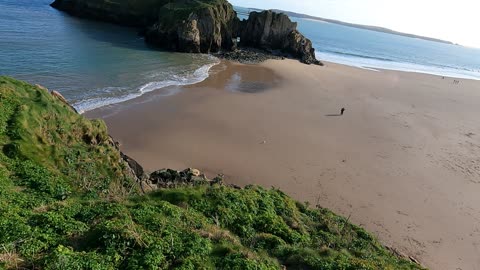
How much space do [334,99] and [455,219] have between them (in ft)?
67.2

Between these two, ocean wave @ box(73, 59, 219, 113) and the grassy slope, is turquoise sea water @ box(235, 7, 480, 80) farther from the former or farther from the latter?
the grassy slope

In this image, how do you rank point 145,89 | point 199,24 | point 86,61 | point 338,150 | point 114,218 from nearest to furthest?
point 114,218, point 338,150, point 145,89, point 86,61, point 199,24

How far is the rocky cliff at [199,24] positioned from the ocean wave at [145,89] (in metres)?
10.9

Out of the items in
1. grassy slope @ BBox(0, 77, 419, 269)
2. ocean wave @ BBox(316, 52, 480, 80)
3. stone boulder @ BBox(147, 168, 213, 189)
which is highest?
ocean wave @ BBox(316, 52, 480, 80)

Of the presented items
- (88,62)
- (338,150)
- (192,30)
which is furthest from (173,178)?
(192,30)

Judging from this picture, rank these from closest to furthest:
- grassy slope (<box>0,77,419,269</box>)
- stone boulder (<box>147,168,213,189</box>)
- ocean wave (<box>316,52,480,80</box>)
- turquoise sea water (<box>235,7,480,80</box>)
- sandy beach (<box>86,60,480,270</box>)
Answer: grassy slope (<box>0,77,419,269</box>) < stone boulder (<box>147,168,213,189</box>) < sandy beach (<box>86,60,480,270</box>) < ocean wave (<box>316,52,480,80</box>) < turquoise sea water (<box>235,7,480,80</box>)

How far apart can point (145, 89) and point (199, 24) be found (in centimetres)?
2711

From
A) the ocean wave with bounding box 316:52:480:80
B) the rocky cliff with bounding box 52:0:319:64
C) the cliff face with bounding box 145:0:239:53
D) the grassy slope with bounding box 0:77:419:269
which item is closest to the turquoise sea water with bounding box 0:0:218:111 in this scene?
the cliff face with bounding box 145:0:239:53

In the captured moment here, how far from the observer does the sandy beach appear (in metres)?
17.7

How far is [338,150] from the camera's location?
961 inches

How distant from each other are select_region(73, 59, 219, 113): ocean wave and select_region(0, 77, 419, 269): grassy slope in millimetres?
10032

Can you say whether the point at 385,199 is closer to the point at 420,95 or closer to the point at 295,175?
the point at 295,175

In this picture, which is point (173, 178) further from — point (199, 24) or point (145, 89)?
point (199, 24)

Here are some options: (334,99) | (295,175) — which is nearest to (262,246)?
(295,175)
